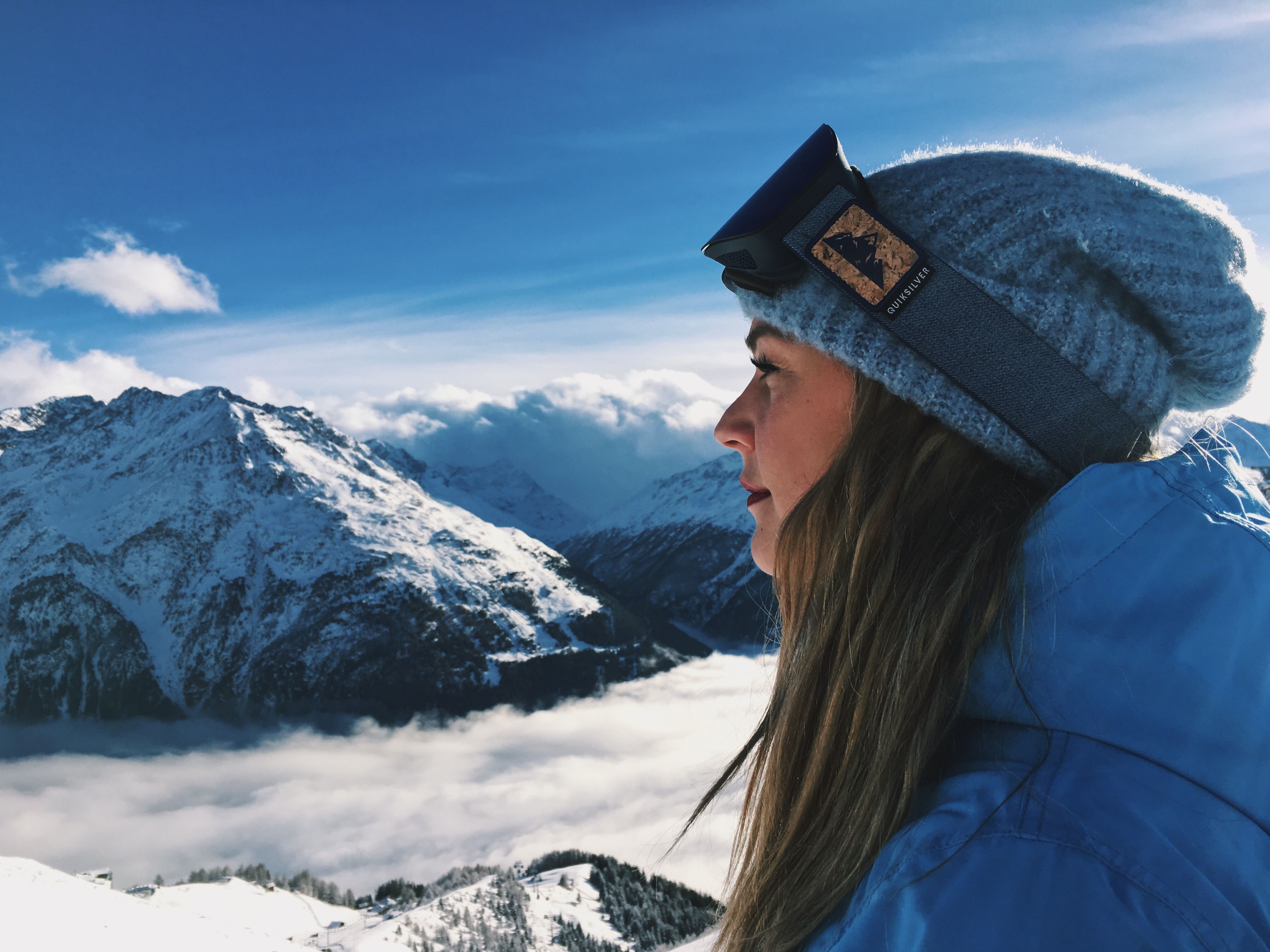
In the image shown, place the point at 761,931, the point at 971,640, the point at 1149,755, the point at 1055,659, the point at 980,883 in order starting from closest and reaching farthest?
the point at 980,883 → the point at 1149,755 → the point at 1055,659 → the point at 971,640 → the point at 761,931

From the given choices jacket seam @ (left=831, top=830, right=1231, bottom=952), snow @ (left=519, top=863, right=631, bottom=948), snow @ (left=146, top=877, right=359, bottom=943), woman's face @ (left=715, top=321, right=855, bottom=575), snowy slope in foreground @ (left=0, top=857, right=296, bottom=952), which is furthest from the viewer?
snow @ (left=146, top=877, right=359, bottom=943)

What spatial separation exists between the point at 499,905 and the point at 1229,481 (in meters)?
137

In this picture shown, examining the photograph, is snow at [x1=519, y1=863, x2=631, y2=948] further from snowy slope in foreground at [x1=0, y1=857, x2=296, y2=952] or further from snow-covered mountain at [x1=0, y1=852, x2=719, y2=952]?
snowy slope in foreground at [x1=0, y1=857, x2=296, y2=952]

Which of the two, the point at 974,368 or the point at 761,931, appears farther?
the point at 974,368

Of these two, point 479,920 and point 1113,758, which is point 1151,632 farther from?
point 479,920

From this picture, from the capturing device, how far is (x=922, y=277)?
6.08 feet

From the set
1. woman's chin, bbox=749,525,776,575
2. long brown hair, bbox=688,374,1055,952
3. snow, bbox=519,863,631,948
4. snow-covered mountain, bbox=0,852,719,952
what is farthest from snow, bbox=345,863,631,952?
long brown hair, bbox=688,374,1055,952

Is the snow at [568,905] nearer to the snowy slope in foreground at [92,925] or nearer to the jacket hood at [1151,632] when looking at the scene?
A: the snowy slope in foreground at [92,925]

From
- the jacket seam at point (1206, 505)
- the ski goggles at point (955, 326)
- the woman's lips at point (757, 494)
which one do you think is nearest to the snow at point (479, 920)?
the woman's lips at point (757, 494)

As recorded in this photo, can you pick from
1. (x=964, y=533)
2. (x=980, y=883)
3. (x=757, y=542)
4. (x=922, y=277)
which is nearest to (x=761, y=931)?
(x=980, y=883)

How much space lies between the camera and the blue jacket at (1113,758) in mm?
1062

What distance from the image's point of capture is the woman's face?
6.43 ft

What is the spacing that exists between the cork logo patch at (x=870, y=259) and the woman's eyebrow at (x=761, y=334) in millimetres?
225

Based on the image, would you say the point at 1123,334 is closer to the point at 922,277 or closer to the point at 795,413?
the point at 922,277
